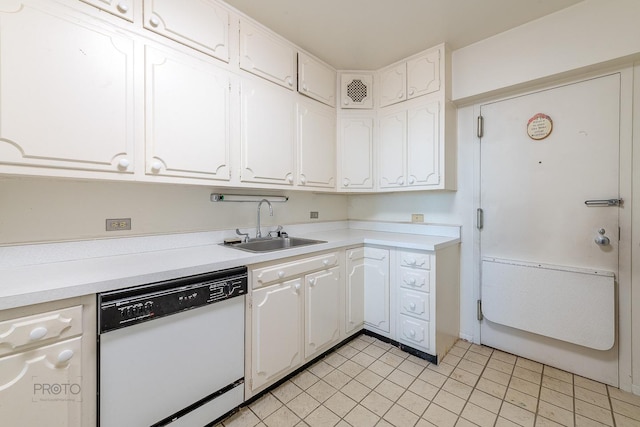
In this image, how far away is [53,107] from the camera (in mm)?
1101

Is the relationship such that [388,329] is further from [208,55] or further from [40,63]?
[40,63]

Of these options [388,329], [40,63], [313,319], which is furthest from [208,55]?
[388,329]

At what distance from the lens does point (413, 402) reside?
62.0 inches

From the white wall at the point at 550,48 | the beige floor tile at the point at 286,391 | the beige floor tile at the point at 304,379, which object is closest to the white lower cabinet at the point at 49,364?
the beige floor tile at the point at 286,391

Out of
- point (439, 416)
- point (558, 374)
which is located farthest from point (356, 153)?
point (558, 374)

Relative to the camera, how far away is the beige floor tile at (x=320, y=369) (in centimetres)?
184

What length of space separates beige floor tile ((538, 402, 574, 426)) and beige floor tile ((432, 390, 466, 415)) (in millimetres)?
429

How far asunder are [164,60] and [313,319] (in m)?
1.85

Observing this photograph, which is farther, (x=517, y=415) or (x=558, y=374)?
(x=558, y=374)

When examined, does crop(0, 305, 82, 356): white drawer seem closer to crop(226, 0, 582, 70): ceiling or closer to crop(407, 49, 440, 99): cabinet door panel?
crop(226, 0, 582, 70): ceiling

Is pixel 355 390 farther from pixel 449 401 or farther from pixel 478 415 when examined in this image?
pixel 478 415

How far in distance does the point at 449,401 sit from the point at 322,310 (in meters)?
0.95

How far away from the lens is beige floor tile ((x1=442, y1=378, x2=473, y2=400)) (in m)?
1.64

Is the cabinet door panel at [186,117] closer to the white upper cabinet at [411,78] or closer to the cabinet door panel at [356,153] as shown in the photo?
the cabinet door panel at [356,153]
